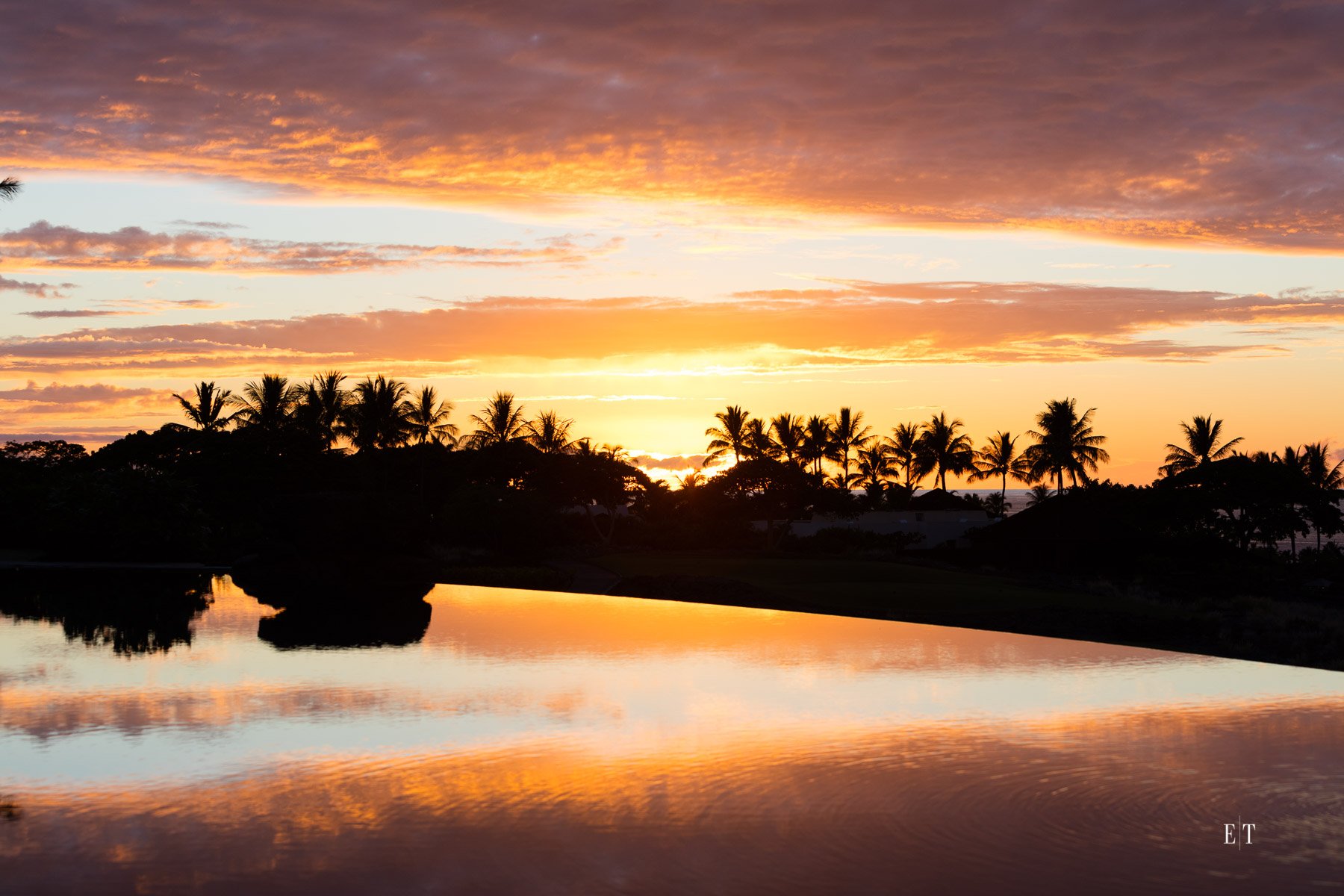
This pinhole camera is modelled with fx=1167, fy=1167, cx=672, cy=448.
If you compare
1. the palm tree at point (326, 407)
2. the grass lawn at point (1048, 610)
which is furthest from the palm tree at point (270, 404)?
the grass lawn at point (1048, 610)

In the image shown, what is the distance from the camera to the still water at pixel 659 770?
27.5 ft

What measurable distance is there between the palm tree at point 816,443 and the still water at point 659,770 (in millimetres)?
62023

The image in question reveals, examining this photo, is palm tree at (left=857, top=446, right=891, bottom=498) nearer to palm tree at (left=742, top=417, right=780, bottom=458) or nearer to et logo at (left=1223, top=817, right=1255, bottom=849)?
palm tree at (left=742, top=417, right=780, bottom=458)

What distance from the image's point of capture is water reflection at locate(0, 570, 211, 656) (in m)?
21.8

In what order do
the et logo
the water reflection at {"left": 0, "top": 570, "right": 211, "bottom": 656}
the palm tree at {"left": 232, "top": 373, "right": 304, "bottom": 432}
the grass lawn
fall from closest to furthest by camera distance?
the et logo → the water reflection at {"left": 0, "top": 570, "right": 211, "bottom": 656} → the grass lawn → the palm tree at {"left": 232, "top": 373, "right": 304, "bottom": 432}

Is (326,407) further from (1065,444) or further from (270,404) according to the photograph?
(1065,444)

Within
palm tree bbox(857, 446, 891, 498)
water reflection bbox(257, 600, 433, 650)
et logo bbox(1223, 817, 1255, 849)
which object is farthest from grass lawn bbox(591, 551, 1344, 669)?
palm tree bbox(857, 446, 891, 498)

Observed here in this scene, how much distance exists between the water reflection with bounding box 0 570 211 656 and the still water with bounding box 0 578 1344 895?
110 cm

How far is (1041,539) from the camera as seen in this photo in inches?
1918

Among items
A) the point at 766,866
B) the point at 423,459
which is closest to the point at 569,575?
the point at 423,459

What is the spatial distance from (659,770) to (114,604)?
21270 millimetres

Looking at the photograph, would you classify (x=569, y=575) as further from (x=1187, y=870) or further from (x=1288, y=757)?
(x=1187, y=870)

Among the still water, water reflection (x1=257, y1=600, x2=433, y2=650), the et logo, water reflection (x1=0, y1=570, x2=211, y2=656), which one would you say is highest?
the et logo

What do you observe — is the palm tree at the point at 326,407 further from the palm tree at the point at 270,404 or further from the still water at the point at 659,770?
the still water at the point at 659,770
